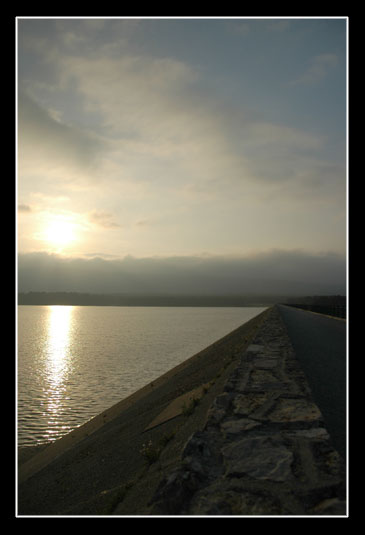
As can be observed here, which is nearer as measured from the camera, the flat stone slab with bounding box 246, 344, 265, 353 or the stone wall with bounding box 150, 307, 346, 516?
the stone wall with bounding box 150, 307, 346, 516

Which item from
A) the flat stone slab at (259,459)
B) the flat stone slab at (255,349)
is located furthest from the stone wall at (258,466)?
the flat stone slab at (255,349)

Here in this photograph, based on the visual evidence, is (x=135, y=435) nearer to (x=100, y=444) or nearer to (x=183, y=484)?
(x=100, y=444)

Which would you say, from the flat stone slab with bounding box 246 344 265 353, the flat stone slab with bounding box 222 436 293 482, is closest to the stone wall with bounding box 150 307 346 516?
the flat stone slab with bounding box 222 436 293 482

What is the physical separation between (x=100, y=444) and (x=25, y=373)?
21051 mm

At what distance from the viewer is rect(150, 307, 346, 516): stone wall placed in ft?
10.8

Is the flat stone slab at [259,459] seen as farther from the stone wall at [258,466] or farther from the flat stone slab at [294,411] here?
the flat stone slab at [294,411]

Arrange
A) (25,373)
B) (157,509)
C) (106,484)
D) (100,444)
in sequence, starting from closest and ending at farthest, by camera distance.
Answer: (157,509)
(106,484)
(100,444)
(25,373)

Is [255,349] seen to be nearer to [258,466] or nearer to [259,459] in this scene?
[259,459]

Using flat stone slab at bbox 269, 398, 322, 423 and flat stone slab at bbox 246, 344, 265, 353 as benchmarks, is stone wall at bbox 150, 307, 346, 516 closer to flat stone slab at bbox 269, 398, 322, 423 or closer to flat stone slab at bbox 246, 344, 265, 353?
flat stone slab at bbox 269, 398, 322, 423

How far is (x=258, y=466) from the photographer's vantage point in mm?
3928

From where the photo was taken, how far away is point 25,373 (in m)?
29.1
